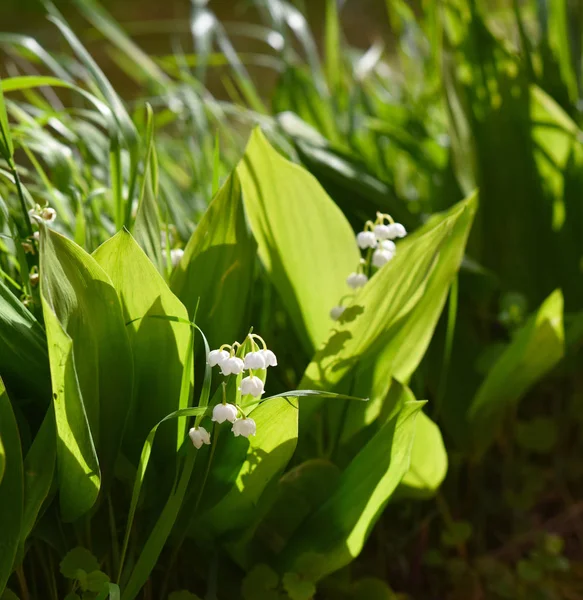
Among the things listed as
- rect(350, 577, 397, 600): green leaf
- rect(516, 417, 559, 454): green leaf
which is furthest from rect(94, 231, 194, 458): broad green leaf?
rect(516, 417, 559, 454): green leaf

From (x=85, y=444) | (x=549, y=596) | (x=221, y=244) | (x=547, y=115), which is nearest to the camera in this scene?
(x=85, y=444)

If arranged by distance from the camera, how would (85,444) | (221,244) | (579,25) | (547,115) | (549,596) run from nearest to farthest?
(85,444) → (221,244) → (549,596) → (547,115) → (579,25)

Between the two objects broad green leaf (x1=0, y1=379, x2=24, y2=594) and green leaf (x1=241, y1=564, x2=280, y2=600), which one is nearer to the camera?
broad green leaf (x1=0, y1=379, x2=24, y2=594)

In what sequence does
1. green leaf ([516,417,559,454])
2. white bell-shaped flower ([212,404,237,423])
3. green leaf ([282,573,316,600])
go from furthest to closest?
green leaf ([516,417,559,454]) → green leaf ([282,573,316,600]) → white bell-shaped flower ([212,404,237,423])

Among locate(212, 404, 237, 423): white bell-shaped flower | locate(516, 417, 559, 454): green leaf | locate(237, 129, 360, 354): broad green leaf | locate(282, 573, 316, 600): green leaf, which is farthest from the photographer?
locate(516, 417, 559, 454): green leaf

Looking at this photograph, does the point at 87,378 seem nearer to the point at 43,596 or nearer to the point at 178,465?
the point at 178,465

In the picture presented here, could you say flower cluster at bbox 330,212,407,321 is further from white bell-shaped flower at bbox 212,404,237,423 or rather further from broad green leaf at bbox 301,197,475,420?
white bell-shaped flower at bbox 212,404,237,423

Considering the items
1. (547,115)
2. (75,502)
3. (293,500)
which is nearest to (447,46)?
(547,115)

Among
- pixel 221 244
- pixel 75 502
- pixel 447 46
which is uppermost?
pixel 447 46
